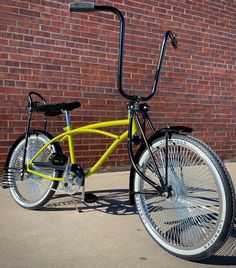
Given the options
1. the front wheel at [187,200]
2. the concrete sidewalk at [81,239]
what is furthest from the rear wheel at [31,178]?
the front wheel at [187,200]

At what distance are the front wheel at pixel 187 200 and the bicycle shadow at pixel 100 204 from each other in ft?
2.53

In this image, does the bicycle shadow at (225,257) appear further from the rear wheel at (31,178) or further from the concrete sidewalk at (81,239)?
the rear wheel at (31,178)

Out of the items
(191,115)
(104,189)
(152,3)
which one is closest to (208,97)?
(191,115)

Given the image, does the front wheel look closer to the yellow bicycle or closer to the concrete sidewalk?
the yellow bicycle

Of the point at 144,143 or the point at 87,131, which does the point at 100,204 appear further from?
the point at 144,143

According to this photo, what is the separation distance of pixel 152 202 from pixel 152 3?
359cm

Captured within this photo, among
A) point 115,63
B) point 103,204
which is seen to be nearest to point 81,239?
point 103,204

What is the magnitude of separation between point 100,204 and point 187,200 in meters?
1.33

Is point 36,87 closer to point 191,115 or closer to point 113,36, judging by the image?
point 113,36

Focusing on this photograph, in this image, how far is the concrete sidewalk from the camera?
7.93 feet

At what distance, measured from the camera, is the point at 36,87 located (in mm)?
4562

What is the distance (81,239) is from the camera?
279 centimetres

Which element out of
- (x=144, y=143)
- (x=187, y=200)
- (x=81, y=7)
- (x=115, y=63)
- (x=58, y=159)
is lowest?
(x=187, y=200)

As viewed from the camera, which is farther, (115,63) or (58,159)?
(115,63)
